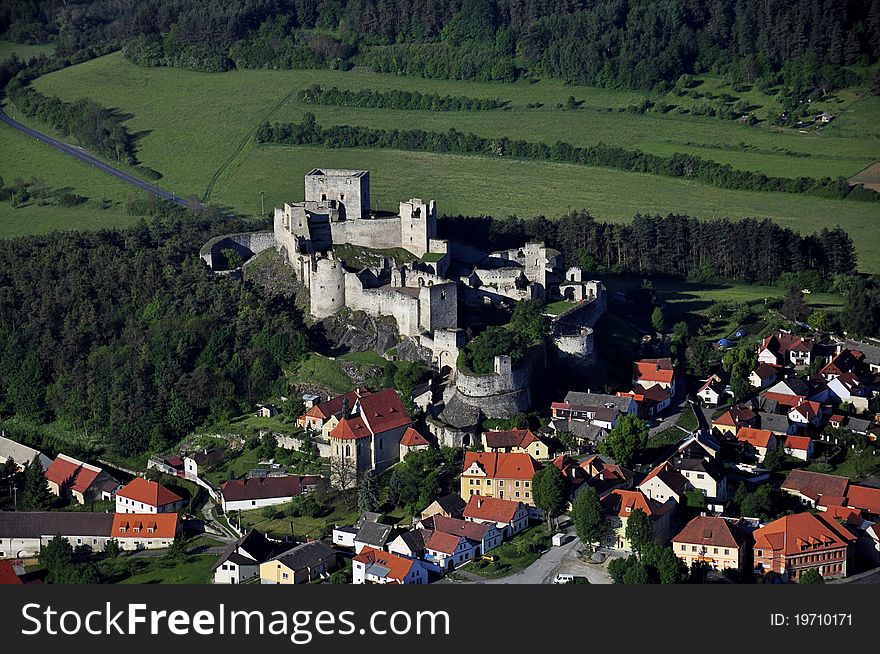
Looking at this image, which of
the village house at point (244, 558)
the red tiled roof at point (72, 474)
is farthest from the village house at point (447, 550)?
the red tiled roof at point (72, 474)

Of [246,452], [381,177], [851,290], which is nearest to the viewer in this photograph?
[246,452]

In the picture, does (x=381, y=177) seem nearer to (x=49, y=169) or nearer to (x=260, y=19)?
(x=49, y=169)

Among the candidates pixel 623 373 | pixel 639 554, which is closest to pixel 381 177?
pixel 623 373

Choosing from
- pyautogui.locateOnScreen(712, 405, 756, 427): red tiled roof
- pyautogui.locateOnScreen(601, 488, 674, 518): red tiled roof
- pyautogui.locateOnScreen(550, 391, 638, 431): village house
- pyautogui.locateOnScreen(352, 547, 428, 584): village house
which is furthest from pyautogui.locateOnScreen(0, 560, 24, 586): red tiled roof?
pyautogui.locateOnScreen(712, 405, 756, 427): red tiled roof

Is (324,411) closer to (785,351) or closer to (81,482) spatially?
(81,482)

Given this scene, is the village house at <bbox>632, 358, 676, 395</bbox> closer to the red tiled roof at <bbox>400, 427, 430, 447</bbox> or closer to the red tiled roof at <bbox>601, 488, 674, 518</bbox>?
the red tiled roof at <bbox>400, 427, 430, 447</bbox>

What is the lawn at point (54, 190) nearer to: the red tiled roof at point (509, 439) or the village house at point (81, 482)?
the village house at point (81, 482)
